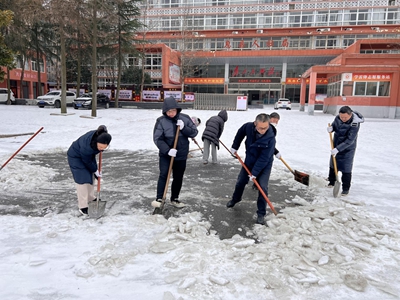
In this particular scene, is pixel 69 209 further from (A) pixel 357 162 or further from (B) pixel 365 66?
(B) pixel 365 66

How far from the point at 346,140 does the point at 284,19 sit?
4931cm

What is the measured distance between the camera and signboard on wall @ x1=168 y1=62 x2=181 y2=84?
37031 mm

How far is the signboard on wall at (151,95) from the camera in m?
32.3

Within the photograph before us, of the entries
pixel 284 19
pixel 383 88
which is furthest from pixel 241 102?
pixel 284 19

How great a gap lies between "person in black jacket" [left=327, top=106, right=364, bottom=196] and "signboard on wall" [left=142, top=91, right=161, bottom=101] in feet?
92.0

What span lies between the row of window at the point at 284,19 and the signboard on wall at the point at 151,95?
16994 millimetres

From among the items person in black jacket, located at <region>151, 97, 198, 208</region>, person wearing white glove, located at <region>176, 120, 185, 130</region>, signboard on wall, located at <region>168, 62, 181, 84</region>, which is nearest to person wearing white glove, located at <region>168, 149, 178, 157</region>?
person in black jacket, located at <region>151, 97, 198, 208</region>

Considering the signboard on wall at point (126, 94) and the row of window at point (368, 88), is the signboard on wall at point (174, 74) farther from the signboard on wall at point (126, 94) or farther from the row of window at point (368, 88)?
the row of window at point (368, 88)

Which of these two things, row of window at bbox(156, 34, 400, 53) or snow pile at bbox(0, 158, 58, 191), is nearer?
snow pile at bbox(0, 158, 58, 191)

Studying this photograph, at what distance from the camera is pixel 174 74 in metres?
39.2

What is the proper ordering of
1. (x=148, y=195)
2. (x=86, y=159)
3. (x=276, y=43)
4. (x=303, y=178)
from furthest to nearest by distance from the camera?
(x=276, y=43) < (x=303, y=178) < (x=148, y=195) < (x=86, y=159)

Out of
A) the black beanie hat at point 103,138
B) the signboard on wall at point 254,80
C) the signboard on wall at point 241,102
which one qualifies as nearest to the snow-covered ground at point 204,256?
the black beanie hat at point 103,138

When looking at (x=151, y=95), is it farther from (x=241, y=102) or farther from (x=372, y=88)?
(x=372, y=88)

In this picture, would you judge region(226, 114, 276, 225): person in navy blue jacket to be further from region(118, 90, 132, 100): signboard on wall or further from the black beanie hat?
region(118, 90, 132, 100): signboard on wall
